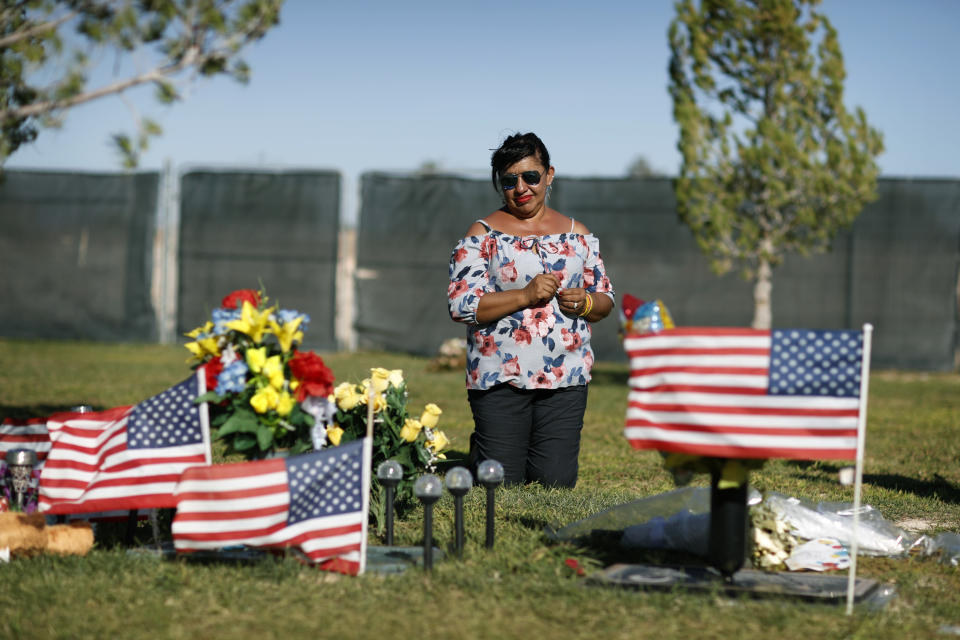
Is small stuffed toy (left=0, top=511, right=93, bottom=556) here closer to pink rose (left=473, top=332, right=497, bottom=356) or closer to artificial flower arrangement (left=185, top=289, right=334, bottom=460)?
artificial flower arrangement (left=185, top=289, right=334, bottom=460)

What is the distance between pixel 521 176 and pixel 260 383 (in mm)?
1854

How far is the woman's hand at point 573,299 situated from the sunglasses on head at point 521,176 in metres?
0.56

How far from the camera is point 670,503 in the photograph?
14.5 feet

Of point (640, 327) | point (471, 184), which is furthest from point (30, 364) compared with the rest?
point (640, 327)

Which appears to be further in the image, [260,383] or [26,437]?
[26,437]

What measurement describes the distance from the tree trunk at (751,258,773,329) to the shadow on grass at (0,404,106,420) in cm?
766

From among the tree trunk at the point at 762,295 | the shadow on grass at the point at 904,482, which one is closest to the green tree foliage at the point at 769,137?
the tree trunk at the point at 762,295

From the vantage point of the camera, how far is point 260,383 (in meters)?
3.64

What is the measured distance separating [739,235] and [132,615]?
10.1 meters

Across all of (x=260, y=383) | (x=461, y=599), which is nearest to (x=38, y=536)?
(x=260, y=383)

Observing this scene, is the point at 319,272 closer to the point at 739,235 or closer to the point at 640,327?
the point at 739,235

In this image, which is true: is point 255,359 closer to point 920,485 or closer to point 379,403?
point 379,403

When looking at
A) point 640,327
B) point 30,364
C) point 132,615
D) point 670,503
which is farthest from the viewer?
point 30,364

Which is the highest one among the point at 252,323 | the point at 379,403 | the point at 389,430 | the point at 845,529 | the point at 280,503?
the point at 252,323
